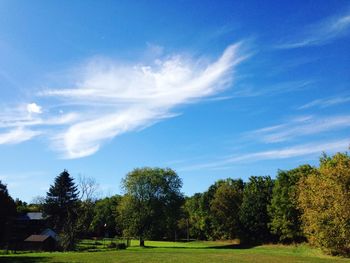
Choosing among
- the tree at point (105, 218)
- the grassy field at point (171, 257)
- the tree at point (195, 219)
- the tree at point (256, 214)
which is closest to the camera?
the grassy field at point (171, 257)

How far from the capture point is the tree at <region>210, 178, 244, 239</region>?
94.8 metres

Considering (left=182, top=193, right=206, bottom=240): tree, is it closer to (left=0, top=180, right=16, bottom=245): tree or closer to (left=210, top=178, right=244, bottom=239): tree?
(left=210, top=178, right=244, bottom=239): tree

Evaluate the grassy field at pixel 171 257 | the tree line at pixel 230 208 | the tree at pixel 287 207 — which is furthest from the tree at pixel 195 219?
the grassy field at pixel 171 257

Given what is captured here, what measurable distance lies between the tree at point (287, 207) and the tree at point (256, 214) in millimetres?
4851

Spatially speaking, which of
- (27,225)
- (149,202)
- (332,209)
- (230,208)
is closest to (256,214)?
(230,208)

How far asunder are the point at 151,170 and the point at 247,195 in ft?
76.2

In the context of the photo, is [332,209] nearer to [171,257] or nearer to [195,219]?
[171,257]

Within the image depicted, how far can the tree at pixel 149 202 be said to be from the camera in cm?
8169

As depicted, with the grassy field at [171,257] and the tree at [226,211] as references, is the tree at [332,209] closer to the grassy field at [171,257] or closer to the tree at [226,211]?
the grassy field at [171,257]

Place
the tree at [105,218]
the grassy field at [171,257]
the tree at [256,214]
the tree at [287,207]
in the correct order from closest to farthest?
1. the grassy field at [171,257]
2. the tree at [287,207]
3. the tree at [256,214]
4. the tree at [105,218]

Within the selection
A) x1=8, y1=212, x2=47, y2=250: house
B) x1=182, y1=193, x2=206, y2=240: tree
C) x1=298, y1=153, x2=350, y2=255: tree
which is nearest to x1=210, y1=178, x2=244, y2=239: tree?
x1=182, y1=193, x2=206, y2=240: tree

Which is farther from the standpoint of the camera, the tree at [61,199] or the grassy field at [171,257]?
the tree at [61,199]

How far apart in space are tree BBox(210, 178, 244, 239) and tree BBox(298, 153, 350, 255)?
4437cm

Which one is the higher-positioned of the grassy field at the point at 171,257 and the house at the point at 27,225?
the house at the point at 27,225
